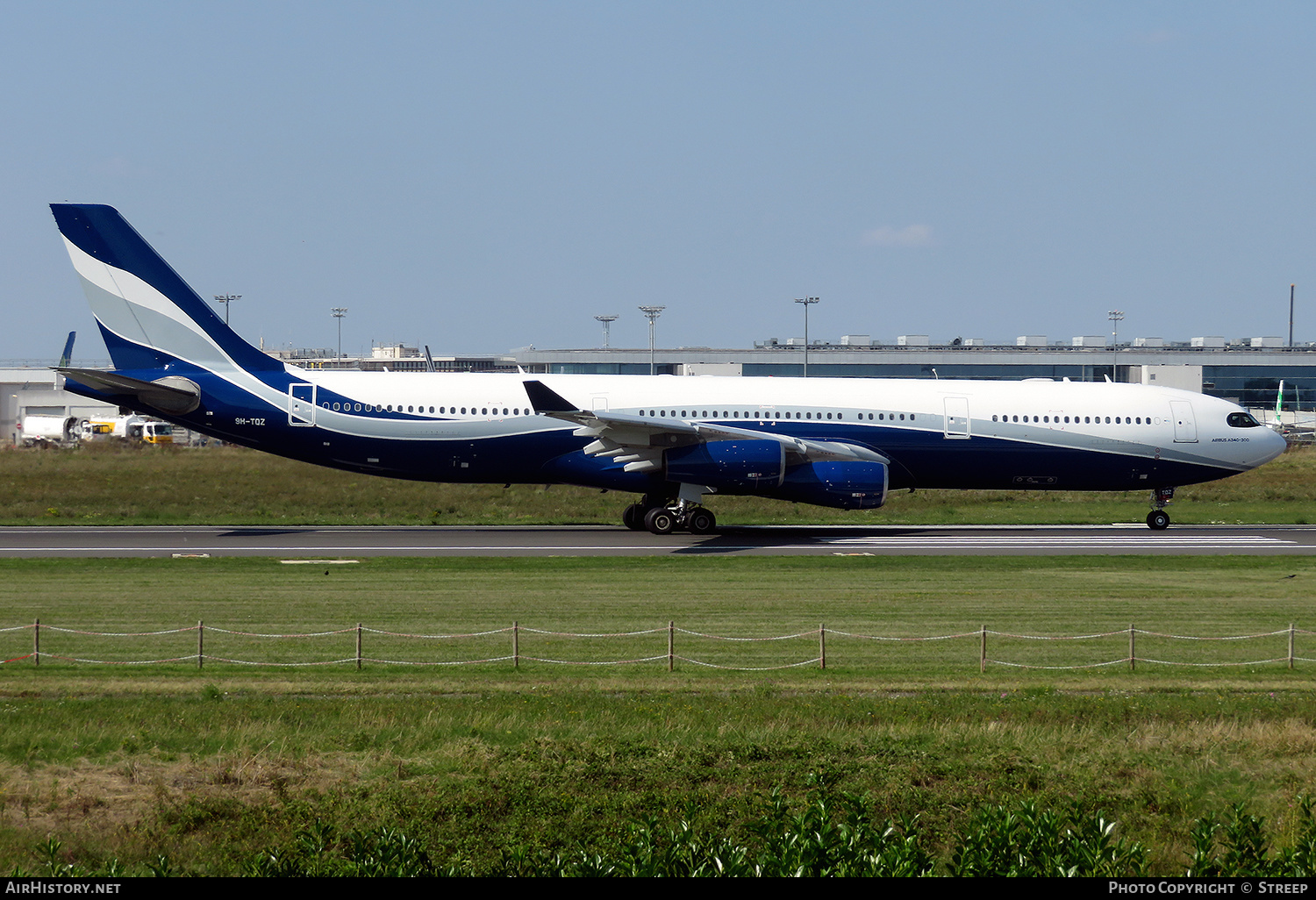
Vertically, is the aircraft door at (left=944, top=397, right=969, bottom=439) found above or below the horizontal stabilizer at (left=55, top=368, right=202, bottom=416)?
below

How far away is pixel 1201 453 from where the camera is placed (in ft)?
136

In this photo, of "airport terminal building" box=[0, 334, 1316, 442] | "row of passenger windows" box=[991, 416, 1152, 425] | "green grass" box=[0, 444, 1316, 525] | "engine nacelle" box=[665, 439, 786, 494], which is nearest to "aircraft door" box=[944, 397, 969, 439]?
"row of passenger windows" box=[991, 416, 1152, 425]

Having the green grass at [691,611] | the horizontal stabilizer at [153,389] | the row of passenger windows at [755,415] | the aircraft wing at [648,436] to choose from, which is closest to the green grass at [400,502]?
the row of passenger windows at [755,415]

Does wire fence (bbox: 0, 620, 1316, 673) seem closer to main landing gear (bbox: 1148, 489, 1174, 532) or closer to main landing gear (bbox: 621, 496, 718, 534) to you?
main landing gear (bbox: 621, 496, 718, 534)

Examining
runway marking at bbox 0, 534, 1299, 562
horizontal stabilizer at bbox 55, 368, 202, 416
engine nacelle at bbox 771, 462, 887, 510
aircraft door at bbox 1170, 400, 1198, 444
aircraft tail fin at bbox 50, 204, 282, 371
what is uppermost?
aircraft tail fin at bbox 50, 204, 282, 371

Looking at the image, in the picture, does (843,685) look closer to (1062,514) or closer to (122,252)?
(122,252)

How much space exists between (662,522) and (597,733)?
2361 cm

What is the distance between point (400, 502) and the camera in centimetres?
5072

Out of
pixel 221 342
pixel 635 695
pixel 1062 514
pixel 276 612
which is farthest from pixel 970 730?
pixel 1062 514

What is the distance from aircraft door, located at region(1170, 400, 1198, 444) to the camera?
41.3 metres

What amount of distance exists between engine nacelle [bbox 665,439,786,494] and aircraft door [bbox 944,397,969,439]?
6.42 metres

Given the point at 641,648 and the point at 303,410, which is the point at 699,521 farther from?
the point at 641,648

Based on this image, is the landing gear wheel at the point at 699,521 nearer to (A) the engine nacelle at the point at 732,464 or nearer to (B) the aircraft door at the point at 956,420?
(A) the engine nacelle at the point at 732,464

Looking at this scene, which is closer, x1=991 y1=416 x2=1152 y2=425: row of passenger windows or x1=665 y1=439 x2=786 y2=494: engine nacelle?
x1=665 y1=439 x2=786 y2=494: engine nacelle
